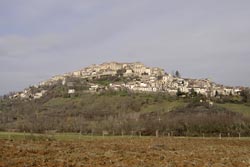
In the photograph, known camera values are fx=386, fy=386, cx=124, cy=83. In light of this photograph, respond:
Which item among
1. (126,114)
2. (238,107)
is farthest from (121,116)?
(238,107)

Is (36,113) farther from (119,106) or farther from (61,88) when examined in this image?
(61,88)

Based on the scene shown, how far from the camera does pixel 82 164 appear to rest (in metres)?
19.4

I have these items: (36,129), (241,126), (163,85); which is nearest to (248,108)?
(241,126)

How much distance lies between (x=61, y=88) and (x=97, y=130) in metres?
63.9

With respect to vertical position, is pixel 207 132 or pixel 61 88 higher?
pixel 61 88

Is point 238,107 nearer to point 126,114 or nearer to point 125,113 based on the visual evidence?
point 126,114

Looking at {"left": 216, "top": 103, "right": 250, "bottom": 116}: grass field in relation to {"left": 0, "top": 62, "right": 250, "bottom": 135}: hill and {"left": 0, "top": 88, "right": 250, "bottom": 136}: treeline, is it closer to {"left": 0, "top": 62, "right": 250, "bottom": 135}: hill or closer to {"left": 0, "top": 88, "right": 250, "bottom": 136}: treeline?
{"left": 0, "top": 62, "right": 250, "bottom": 135}: hill


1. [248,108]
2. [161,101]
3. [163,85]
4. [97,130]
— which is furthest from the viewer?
[163,85]

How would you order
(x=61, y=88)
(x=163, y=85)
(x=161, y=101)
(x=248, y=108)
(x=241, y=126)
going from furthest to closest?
(x=163, y=85) → (x=61, y=88) → (x=161, y=101) → (x=248, y=108) → (x=241, y=126)

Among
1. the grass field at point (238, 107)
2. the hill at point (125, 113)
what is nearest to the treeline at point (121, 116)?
the hill at point (125, 113)

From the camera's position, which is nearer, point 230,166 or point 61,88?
point 230,166

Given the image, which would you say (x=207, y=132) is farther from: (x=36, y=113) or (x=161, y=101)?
(x=36, y=113)

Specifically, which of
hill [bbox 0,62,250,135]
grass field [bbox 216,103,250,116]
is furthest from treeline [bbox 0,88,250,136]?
grass field [bbox 216,103,250,116]

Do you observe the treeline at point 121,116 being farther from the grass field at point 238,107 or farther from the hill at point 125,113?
the grass field at point 238,107
